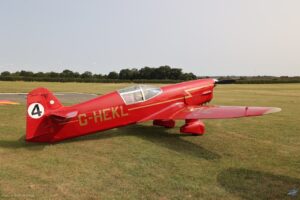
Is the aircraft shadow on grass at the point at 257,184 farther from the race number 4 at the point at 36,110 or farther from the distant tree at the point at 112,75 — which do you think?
the distant tree at the point at 112,75

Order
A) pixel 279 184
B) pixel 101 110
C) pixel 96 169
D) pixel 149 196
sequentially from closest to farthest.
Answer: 1. pixel 149 196
2. pixel 279 184
3. pixel 96 169
4. pixel 101 110

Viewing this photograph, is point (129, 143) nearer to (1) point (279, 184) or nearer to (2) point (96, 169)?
(2) point (96, 169)

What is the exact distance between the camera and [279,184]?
5.76m

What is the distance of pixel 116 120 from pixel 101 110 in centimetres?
58

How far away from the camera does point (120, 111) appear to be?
920 cm

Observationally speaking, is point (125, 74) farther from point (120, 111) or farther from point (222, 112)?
point (222, 112)

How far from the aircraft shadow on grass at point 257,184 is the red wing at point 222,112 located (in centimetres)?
209

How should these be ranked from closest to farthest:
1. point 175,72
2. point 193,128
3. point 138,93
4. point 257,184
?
point 257,184
point 193,128
point 138,93
point 175,72

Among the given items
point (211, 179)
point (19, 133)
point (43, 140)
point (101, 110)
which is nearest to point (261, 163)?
point (211, 179)

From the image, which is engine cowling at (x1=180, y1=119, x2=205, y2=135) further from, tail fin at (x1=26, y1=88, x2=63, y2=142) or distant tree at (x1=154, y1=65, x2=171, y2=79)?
distant tree at (x1=154, y1=65, x2=171, y2=79)

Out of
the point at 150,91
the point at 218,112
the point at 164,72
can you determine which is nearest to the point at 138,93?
the point at 150,91

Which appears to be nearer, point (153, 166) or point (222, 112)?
point (153, 166)

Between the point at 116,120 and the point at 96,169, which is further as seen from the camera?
the point at 116,120

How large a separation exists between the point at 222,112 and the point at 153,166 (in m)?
3.18
